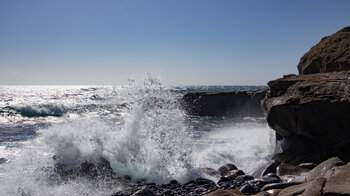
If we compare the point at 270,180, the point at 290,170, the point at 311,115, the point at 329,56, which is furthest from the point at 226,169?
the point at 329,56

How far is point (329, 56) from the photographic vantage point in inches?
432

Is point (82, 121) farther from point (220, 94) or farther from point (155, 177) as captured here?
point (220, 94)

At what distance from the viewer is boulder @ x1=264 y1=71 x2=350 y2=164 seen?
23.3ft

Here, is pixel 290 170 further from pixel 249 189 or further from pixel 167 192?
pixel 167 192

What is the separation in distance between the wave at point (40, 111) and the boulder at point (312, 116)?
26739 millimetres

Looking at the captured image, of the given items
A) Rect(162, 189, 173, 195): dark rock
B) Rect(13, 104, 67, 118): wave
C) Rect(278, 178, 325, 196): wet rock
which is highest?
Rect(278, 178, 325, 196): wet rock

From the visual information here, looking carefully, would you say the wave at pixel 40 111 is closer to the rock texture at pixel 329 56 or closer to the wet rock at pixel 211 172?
the wet rock at pixel 211 172

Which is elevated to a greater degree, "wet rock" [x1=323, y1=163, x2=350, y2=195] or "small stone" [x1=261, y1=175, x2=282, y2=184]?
"wet rock" [x1=323, y1=163, x2=350, y2=195]

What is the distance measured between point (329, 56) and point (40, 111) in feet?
96.2

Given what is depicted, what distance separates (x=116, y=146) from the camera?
8977mm

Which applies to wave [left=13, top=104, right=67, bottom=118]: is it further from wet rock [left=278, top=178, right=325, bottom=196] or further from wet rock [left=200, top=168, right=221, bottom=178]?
wet rock [left=278, top=178, right=325, bottom=196]

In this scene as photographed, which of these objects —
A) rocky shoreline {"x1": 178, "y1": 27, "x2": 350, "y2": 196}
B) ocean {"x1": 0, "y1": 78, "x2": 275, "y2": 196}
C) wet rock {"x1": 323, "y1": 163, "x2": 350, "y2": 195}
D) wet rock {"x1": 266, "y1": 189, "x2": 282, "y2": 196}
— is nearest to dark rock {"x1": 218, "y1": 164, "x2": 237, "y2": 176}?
ocean {"x1": 0, "y1": 78, "x2": 275, "y2": 196}

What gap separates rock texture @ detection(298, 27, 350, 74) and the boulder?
2.55 metres

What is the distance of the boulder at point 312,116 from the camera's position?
7105mm
